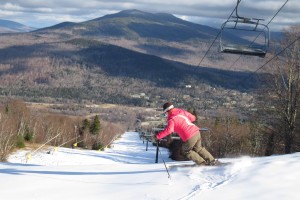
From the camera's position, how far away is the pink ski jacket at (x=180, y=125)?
30.1ft

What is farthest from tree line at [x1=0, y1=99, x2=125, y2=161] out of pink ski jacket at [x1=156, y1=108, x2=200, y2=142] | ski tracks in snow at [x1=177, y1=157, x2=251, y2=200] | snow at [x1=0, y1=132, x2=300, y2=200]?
ski tracks in snow at [x1=177, y1=157, x2=251, y2=200]

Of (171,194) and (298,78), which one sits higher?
(298,78)

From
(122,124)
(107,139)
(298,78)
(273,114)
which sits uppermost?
(298,78)

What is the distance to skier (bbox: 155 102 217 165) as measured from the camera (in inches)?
364

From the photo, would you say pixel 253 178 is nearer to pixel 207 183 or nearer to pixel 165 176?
pixel 207 183

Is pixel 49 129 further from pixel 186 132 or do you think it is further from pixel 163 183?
pixel 163 183

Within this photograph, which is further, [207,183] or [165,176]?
[165,176]

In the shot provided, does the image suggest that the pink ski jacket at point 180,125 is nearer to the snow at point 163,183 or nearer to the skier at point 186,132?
the skier at point 186,132

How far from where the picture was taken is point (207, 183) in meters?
8.65

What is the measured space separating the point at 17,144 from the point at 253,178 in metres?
35.9

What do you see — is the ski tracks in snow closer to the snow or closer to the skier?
the snow

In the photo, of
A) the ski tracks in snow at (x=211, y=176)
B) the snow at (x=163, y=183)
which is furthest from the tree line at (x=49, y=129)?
the ski tracks in snow at (x=211, y=176)

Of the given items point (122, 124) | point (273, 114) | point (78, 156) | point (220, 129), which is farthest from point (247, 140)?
point (122, 124)

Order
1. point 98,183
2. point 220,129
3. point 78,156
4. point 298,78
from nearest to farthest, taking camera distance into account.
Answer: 1. point 98,183
2. point 298,78
3. point 78,156
4. point 220,129
